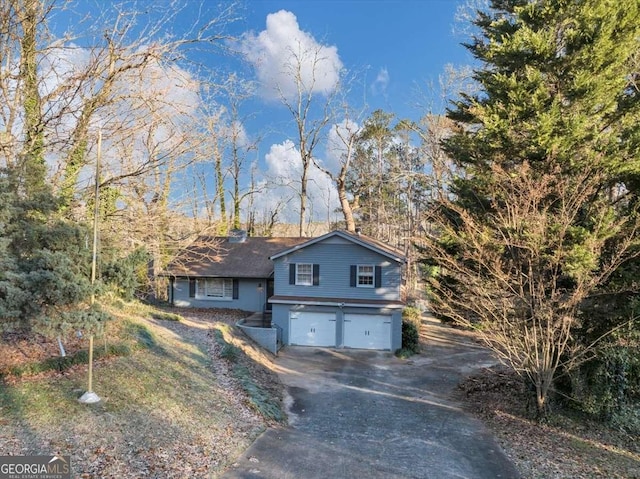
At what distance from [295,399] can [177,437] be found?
18.9 feet

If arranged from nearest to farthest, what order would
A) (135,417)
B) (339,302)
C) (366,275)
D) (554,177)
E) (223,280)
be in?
(135,417), (554,177), (339,302), (366,275), (223,280)

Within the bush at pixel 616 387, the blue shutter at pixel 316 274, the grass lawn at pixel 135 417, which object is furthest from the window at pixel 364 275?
the bush at pixel 616 387

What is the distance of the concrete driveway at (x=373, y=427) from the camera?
785 centimetres

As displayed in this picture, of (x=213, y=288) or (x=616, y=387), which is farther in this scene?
(x=213, y=288)

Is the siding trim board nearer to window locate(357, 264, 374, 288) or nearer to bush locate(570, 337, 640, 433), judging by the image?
window locate(357, 264, 374, 288)

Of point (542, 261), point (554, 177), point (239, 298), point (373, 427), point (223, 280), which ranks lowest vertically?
point (373, 427)

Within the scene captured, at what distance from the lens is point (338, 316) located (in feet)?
67.9

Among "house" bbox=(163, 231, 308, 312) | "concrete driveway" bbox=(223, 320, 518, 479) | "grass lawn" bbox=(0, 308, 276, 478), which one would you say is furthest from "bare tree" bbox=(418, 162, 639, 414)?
"house" bbox=(163, 231, 308, 312)

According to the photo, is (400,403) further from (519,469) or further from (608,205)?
(608,205)

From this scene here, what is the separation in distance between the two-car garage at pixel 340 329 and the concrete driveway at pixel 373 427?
105 centimetres

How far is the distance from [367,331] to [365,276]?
2.76m

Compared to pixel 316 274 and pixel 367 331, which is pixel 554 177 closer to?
pixel 367 331

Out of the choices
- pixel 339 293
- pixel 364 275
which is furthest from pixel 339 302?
pixel 364 275

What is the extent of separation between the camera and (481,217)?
41.7 feet
